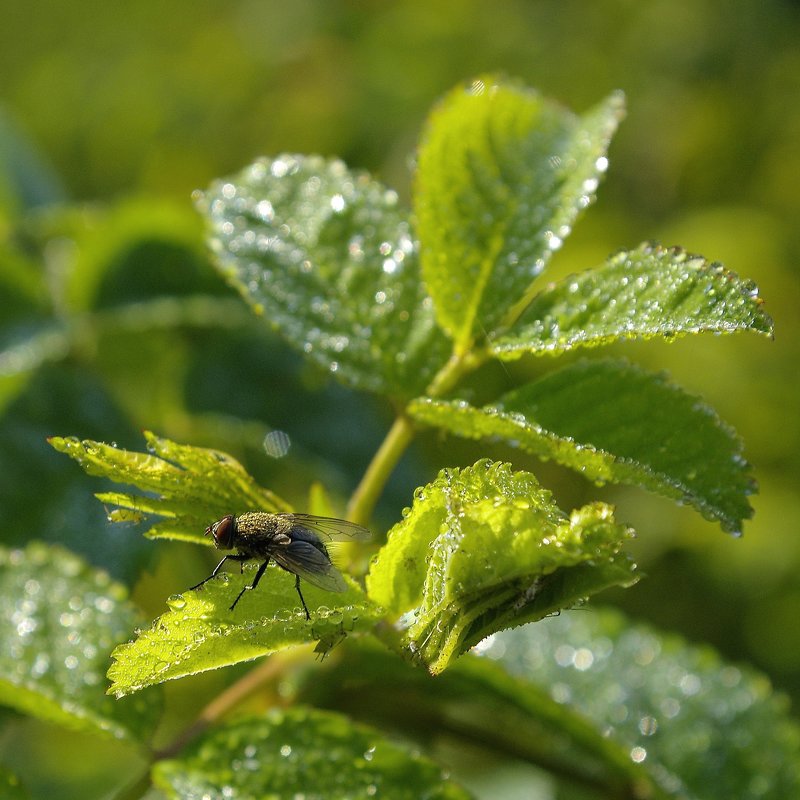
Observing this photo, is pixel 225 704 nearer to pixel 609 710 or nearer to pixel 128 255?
pixel 609 710

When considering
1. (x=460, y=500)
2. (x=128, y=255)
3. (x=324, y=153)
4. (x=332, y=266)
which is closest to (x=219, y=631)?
(x=460, y=500)

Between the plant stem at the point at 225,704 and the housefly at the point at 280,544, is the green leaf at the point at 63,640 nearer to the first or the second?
the plant stem at the point at 225,704

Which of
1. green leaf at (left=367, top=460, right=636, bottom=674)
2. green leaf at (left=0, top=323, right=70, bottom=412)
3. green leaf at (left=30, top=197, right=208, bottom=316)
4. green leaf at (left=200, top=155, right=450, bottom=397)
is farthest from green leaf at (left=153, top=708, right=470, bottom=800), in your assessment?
green leaf at (left=30, top=197, right=208, bottom=316)

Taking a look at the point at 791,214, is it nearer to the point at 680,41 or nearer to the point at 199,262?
the point at 680,41

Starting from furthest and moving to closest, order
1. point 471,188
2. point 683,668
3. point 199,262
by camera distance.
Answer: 1. point 199,262
2. point 683,668
3. point 471,188

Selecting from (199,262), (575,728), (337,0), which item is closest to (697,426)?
(575,728)

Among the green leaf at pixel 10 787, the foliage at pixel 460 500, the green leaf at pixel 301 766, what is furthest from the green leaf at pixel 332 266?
the green leaf at pixel 10 787
